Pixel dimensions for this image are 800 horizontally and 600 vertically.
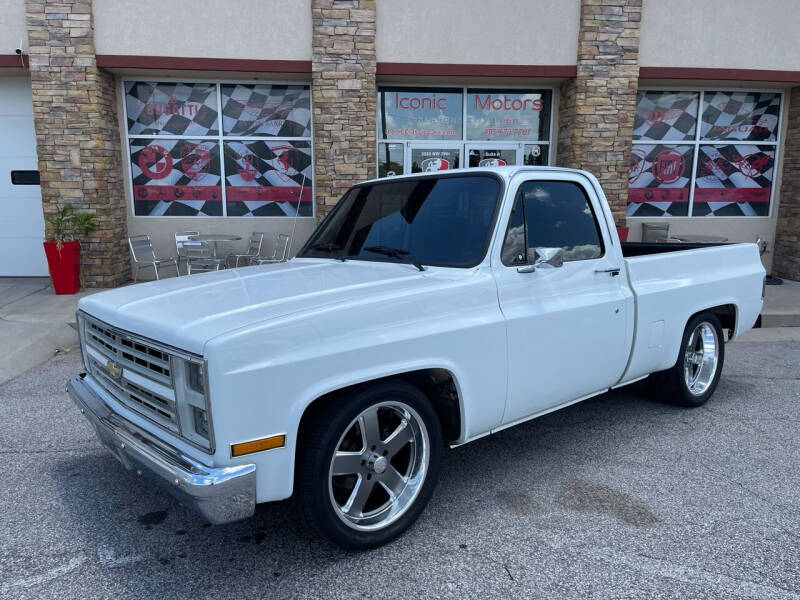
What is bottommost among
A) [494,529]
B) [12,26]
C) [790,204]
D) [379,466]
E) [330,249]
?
[494,529]

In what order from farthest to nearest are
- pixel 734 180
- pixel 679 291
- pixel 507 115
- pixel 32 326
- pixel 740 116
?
pixel 734 180, pixel 740 116, pixel 507 115, pixel 32 326, pixel 679 291

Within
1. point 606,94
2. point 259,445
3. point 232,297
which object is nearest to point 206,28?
point 606,94

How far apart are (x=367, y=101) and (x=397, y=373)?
7.94 meters

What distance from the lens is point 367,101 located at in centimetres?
980

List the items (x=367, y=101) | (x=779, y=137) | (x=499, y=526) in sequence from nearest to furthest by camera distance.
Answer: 1. (x=499, y=526)
2. (x=367, y=101)
3. (x=779, y=137)

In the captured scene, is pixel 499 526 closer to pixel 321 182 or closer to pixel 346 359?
pixel 346 359

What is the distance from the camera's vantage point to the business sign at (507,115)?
1106cm

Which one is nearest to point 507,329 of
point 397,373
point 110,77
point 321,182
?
point 397,373

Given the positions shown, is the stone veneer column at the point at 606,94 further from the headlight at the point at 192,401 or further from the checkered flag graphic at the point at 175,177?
the headlight at the point at 192,401

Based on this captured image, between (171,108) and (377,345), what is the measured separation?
9.56 meters

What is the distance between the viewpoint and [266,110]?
10.7m

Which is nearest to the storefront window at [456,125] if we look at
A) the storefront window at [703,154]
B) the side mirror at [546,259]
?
the storefront window at [703,154]

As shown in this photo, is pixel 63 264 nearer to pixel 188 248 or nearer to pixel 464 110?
pixel 188 248

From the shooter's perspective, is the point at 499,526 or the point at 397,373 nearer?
the point at 397,373
